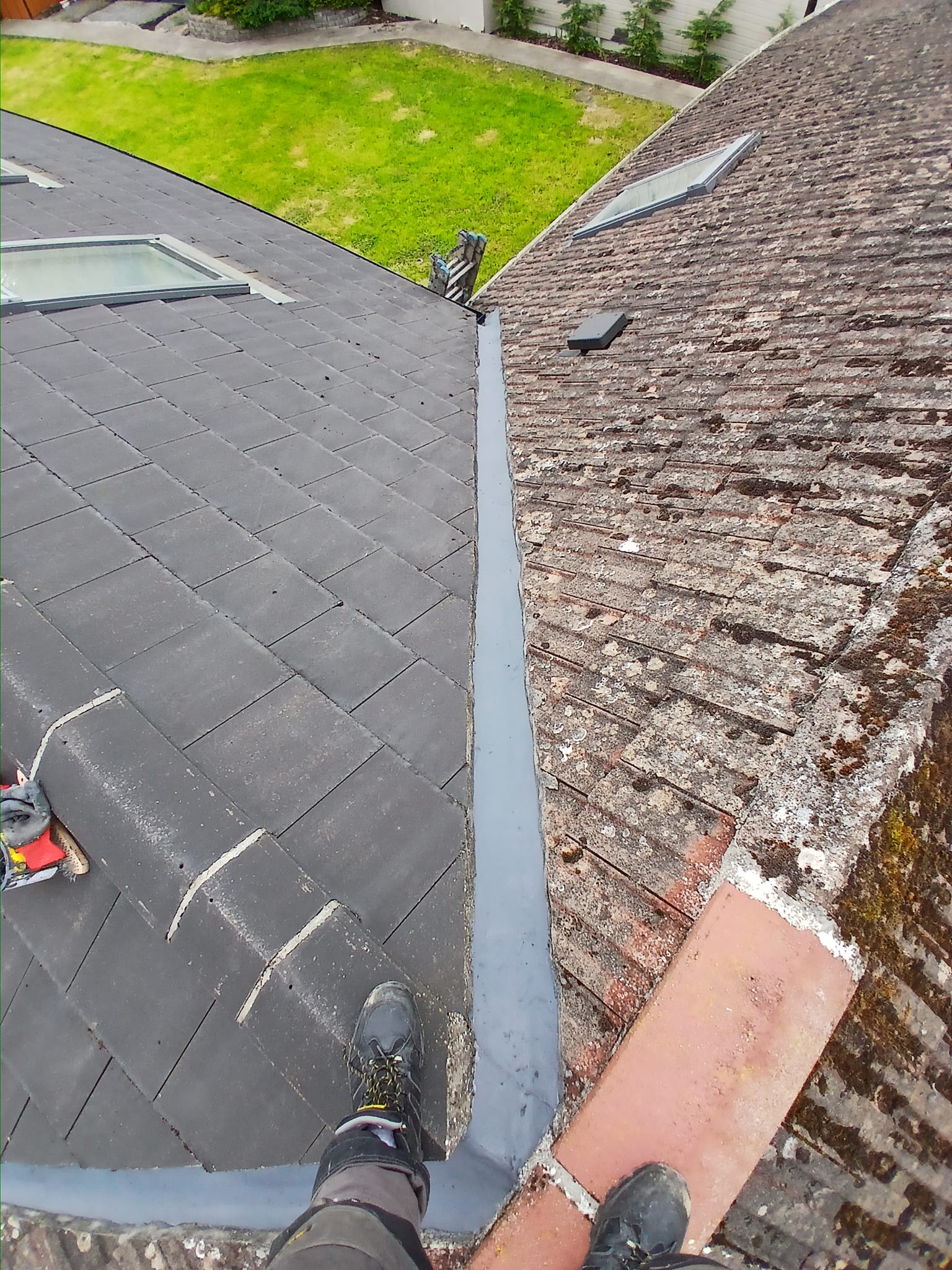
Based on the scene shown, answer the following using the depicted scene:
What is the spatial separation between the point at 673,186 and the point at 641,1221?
8878mm

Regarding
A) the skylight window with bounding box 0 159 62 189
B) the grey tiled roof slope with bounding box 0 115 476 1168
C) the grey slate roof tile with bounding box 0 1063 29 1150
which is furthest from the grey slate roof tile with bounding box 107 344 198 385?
the skylight window with bounding box 0 159 62 189

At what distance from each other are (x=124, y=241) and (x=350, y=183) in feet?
46.5

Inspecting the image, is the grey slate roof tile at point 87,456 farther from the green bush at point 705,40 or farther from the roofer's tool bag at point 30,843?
the green bush at point 705,40

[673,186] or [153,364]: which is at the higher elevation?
[673,186]

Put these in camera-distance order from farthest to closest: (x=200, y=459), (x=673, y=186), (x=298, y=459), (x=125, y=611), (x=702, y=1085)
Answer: (x=673, y=186) < (x=298, y=459) < (x=200, y=459) < (x=125, y=611) < (x=702, y=1085)

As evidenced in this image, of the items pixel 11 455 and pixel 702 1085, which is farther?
pixel 11 455

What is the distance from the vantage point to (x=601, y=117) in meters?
17.2

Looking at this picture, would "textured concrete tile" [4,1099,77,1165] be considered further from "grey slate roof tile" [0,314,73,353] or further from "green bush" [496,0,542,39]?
"green bush" [496,0,542,39]

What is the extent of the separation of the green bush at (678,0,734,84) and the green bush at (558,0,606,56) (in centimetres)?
261

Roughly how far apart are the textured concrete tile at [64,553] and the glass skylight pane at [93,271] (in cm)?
227

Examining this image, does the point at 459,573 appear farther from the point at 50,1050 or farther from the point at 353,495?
the point at 50,1050

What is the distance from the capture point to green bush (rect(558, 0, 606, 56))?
1855 cm

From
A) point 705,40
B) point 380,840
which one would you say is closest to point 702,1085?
point 380,840

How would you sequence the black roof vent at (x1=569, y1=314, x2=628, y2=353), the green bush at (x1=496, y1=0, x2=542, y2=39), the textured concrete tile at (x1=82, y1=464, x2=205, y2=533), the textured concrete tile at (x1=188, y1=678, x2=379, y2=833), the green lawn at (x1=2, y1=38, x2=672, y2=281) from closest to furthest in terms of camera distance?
the textured concrete tile at (x1=188, y1=678, x2=379, y2=833)
the textured concrete tile at (x1=82, y1=464, x2=205, y2=533)
the black roof vent at (x1=569, y1=314, x2=628, y2=353)
the green lawn at (x1=2, y1=38, x2=672, y2=281)
the green bush at (x1=496, y1=0, x2=542, y2=39)
